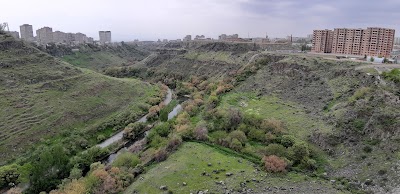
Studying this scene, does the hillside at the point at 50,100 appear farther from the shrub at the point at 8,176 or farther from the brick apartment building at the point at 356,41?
the brick apartment building at the point at 356,41

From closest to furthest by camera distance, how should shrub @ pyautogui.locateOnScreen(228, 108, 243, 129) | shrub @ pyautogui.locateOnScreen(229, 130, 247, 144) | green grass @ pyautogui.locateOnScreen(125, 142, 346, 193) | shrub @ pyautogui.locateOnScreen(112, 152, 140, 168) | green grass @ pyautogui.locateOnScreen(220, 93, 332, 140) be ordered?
green grass @ pyautogui.locateOnScreen(125, 142, 346, 193) → shrub @ pyautogui.locateOnScreen(112, 152, 140, 168) → shrub @ pyautogui.locateOnScreen(229, 130, 247, 144) → green grass @ pyautogui.locateOnScreen(220, 93, 332, 140) → shrub @ pyautogui.locateOnScreen(228, 108, 243, 129)

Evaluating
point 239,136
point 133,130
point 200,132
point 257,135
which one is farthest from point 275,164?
point 133,130

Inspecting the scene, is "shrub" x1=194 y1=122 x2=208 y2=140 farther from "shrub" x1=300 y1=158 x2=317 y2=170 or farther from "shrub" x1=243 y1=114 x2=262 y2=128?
"shrub" x1=300 y1=158 x2=317 y2=170

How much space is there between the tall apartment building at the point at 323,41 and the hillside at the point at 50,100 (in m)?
64.0

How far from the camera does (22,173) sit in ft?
150

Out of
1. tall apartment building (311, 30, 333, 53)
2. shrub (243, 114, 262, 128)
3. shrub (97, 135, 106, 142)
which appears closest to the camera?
shrub (243, 114, 262, 128)

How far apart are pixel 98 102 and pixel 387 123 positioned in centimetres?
6550

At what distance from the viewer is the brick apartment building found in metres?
92.8

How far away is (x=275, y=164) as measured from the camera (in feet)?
132

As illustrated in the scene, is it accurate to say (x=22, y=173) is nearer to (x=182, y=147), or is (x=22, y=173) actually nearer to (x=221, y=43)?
(x=182, y=147)

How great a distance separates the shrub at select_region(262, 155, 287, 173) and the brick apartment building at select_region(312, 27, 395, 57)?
238 ft

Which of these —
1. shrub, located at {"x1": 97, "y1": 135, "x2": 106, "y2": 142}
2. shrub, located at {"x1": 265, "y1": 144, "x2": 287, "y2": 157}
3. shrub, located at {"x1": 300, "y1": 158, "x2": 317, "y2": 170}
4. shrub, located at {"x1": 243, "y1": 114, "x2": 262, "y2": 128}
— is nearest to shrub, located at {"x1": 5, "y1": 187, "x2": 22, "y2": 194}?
shrub, located at {"x1": 97, "y1": 135, "x2": 106, "y2": 142}

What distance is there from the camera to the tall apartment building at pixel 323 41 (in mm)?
110812

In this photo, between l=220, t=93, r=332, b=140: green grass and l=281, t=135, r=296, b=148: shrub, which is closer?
l=281, t=135, r=296, b=148: shrub
